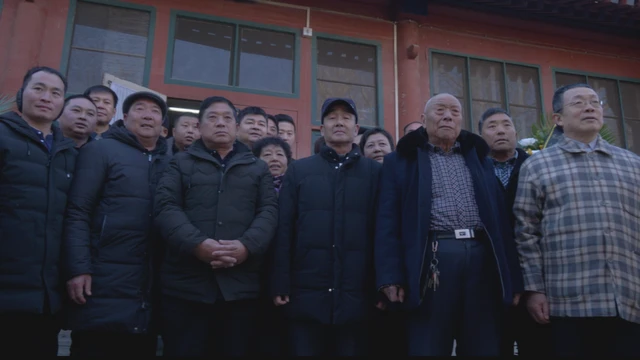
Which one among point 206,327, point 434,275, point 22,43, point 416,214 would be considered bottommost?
point 206,327

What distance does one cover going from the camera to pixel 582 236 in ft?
8.29

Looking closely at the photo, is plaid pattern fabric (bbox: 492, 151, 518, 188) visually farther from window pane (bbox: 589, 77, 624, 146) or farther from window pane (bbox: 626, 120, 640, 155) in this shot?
window pane (bbox: 626, 120, 640, 155)

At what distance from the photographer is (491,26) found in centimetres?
866

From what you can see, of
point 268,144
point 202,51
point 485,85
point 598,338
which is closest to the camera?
point 598,338

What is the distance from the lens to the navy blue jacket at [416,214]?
2549 mm

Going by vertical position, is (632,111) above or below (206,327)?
above

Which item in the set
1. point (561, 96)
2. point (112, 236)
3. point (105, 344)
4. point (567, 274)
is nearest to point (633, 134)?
point (561, 96)

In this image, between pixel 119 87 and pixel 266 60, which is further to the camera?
pixel 266 60

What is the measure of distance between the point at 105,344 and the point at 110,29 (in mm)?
5662

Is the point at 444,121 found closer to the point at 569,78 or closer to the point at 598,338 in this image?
the point at 598,338

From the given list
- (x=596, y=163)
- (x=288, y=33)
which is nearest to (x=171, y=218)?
(x=596, y=163)

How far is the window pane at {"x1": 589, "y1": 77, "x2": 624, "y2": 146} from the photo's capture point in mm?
9133

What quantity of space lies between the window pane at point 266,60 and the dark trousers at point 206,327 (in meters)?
5.15

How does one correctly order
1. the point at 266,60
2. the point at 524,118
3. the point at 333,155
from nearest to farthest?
the point at 333,155, the point at 266,60, the point at 524,118
